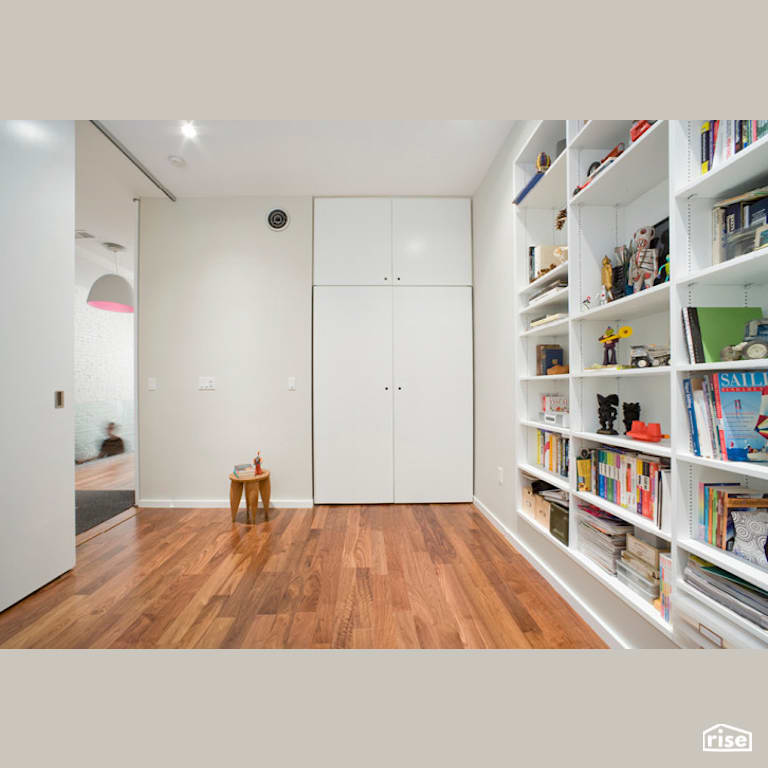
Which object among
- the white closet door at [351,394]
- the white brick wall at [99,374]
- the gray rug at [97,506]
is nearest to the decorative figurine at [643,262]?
the white closet door at [351,394]

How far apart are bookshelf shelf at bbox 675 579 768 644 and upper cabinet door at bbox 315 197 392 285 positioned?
2683 mm

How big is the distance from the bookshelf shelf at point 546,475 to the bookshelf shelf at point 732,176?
1.25 meters

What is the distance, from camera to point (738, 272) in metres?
1.02

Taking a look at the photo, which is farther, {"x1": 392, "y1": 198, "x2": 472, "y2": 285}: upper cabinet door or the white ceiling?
{"x1": 392, "y1": 198, "x2": 472, "y2": 285}: upper cabinet door

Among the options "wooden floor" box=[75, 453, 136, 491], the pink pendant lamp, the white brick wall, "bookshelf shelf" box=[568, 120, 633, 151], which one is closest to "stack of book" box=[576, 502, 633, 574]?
"bookshelf shelf" box=[568, 120, 633, 151]

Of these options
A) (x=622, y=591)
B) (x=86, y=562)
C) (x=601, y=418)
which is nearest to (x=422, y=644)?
(x=622, y=591)

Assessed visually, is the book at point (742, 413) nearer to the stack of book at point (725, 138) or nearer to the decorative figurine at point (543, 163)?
the stack of book at point (725, 138)

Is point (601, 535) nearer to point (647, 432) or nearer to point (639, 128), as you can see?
point (647, 432)

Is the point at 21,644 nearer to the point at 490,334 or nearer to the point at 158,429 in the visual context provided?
the point at 158,429

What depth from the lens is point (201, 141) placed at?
2.44 m

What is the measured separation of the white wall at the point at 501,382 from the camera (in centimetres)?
171

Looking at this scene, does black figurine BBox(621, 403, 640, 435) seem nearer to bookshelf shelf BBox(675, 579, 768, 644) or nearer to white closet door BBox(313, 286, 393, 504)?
bookshelf shelf BBox(675, 579, 768, 644)

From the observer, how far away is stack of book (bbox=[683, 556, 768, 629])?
3.07 feet
